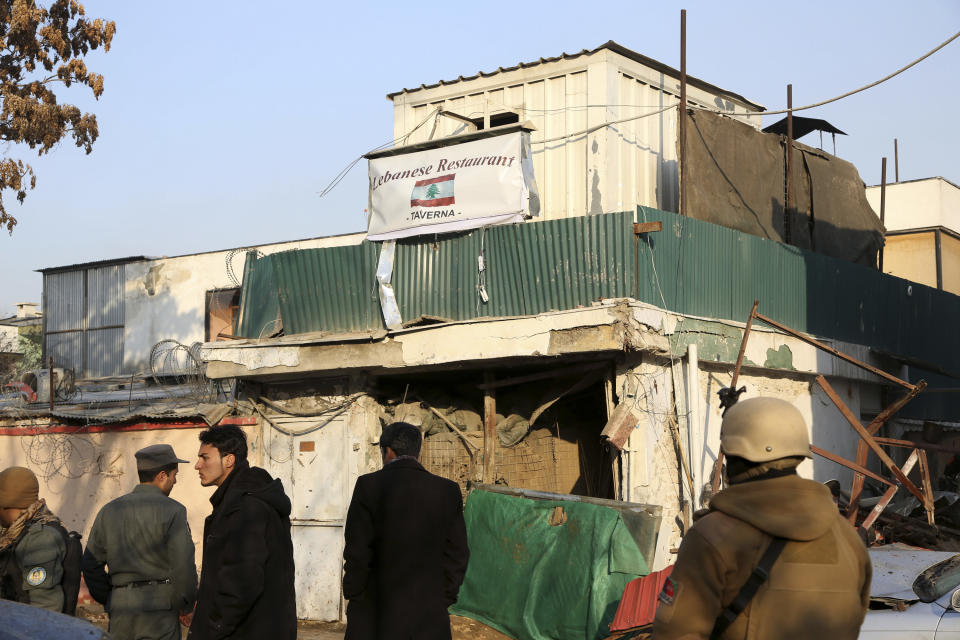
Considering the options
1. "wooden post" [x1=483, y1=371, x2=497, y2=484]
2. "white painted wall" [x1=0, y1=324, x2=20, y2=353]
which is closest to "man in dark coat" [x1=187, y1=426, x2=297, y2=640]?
"wooden post" [x1=483, y1=371, x2=497, y2=484]

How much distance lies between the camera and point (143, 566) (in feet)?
17.9

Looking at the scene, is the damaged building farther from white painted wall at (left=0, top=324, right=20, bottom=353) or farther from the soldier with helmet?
white painted wall at (left=0, top=324, right=20, bottom=353)

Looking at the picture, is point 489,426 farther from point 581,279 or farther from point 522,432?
point 581,279

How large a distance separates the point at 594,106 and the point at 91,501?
32.0 feet

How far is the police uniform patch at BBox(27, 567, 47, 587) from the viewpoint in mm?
5551

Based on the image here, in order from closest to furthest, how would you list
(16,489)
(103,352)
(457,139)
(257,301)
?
(16,489), (457,139), (257,301), (103,352)

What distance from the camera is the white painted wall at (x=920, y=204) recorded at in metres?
27.1

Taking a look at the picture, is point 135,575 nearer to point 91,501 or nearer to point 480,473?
point 480,473

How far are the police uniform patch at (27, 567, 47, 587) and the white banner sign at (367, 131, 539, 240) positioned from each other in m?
7.91

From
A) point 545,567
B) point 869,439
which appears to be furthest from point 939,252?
point 545,567

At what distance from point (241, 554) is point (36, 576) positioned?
1453 millimetres

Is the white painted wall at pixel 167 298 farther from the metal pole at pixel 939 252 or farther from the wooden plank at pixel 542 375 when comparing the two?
the metal pole at pixel 939 252

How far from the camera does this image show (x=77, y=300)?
27031mm

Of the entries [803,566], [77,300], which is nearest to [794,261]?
[803,566]
